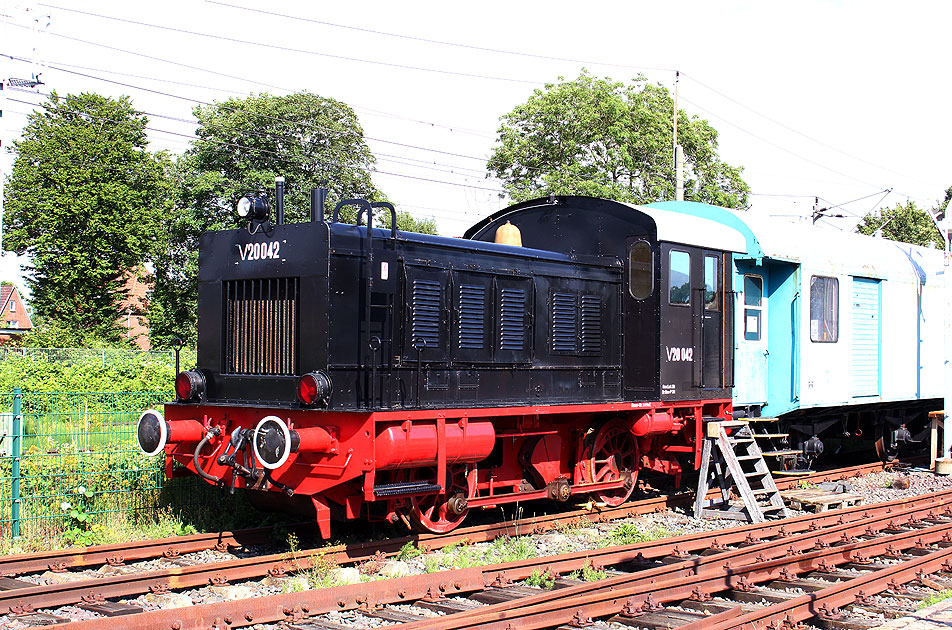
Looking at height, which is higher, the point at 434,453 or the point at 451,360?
the point at 451,360

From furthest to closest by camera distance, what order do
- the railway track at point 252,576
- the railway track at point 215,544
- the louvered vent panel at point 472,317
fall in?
the louvered vent panel at point 472,317 → the railway track at point 215,544 → the railway track at point 252,576

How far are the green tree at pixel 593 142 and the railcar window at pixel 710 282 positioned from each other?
63.7 ft

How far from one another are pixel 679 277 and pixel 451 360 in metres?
3.26

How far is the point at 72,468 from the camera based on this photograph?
31.0 feet

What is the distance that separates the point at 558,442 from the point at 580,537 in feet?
3.36

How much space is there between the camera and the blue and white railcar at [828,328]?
11617mm

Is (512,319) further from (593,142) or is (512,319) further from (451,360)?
(593,142)

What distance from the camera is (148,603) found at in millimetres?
6430

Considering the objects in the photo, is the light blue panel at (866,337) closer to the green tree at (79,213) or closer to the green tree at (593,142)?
the green tree at (593,142)

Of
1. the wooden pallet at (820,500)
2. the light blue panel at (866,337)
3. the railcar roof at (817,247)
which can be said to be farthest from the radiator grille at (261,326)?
the light blue panel at (866,337)

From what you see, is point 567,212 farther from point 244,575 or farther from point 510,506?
point 244,575

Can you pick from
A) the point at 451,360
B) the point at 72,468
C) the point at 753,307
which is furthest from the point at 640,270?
the point at 72,468

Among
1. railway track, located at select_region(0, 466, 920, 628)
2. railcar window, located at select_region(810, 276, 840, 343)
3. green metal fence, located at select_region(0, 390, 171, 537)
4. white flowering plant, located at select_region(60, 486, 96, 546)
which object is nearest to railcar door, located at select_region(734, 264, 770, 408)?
railcar window, located at select_region(810, 276, 840, 343)

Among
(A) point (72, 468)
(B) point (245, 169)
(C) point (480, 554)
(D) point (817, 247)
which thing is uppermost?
(B) point (245, 169)
